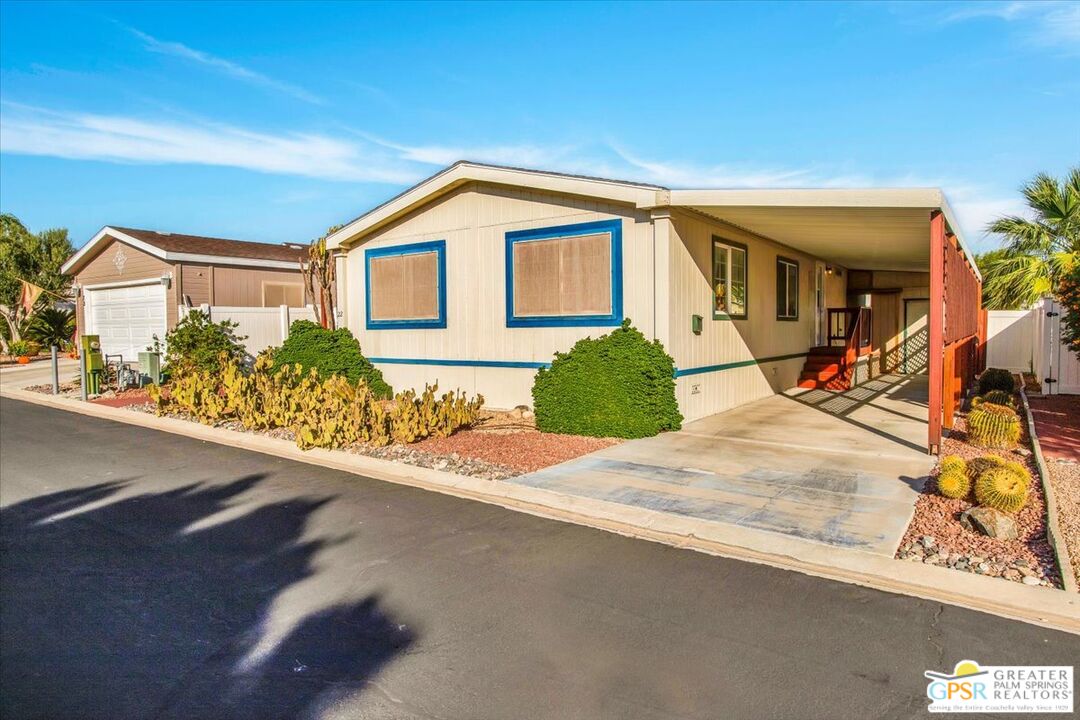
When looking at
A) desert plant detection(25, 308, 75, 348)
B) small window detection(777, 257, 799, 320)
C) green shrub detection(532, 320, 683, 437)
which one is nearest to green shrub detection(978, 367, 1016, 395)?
small window detection(777, 257, 799, 320)

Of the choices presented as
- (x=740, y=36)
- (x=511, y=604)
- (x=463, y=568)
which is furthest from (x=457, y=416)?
(x=740, y=36)

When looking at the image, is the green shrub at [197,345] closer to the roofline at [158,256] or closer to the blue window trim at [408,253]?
the roofline at [158,256]

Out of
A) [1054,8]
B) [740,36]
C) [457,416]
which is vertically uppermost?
[740,36]

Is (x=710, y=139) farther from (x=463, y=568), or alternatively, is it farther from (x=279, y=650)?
(x=279, y=650)


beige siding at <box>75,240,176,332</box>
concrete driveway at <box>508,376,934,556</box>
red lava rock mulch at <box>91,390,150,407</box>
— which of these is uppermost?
beige siding at <box>75,240,176,332</box>

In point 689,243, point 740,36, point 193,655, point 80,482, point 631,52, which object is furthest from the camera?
point 631,52

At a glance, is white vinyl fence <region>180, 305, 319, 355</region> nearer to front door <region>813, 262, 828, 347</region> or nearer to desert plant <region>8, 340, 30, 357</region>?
front door <region>813, 262, 828, 347</region>

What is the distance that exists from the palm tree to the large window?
27.4ft

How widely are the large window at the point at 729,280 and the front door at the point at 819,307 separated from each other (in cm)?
498

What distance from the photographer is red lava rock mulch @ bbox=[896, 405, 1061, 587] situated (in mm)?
4484

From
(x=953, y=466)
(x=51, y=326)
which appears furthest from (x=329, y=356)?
(x=51, y=326)

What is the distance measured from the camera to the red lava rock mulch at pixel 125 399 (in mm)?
13828

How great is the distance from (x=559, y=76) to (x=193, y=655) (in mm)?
14478

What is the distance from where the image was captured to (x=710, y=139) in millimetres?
16078
